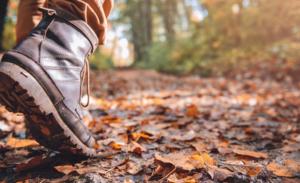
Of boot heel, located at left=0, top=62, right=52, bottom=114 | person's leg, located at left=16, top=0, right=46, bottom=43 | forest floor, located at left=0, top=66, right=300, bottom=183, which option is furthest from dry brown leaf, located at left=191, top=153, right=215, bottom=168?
person's leg, located at left=16, top=0, right=46, bottom=43

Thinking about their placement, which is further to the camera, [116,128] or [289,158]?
[116,128]

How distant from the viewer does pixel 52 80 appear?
43.6 inches

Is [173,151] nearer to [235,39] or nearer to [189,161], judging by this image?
[189,161]

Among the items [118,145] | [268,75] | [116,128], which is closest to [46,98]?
[118,145]

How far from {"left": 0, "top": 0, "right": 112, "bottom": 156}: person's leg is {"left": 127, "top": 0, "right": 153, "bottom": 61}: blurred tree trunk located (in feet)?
52.5

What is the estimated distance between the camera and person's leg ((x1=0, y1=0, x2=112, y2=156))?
3.33ft

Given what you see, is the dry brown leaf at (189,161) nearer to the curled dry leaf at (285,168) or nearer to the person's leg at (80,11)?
the curled dry leaf at (285,168)

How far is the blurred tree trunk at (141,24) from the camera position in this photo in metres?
17.7

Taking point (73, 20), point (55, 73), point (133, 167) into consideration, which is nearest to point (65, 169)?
point (133, 167)

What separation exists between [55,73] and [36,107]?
17cm

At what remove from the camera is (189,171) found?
3.63ft

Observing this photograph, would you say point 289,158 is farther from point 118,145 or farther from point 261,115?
point 261,115

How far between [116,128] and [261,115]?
126cm

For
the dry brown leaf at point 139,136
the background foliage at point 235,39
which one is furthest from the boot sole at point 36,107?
the background foliage at point 235,39
